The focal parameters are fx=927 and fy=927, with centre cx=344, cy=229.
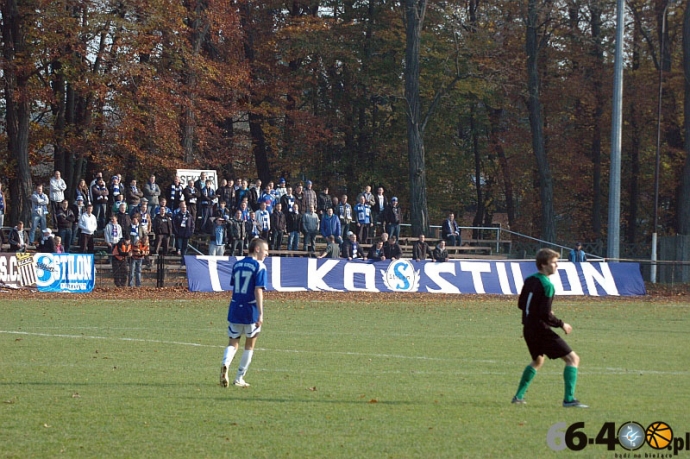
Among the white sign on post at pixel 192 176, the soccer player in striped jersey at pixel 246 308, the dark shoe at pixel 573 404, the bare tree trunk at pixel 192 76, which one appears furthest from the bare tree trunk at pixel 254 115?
the dark shoe at pixel 573 404

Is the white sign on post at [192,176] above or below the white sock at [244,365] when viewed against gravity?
above

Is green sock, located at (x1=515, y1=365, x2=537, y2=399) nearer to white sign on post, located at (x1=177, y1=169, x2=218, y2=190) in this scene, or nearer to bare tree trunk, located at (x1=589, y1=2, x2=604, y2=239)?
white sign on post, located at (x1=177, y1=169, x2=218, y2=190)

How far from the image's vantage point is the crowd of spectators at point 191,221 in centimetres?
3075

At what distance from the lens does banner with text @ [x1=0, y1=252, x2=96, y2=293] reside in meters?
28.0

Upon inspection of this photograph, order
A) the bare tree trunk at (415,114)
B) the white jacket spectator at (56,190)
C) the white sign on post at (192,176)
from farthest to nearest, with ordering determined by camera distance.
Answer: the bare tree trunk at (415,114) < the white sign on post at (192,176) < the white jacket spectator at (56,190)

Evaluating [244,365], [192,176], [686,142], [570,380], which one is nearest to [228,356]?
[244,365]

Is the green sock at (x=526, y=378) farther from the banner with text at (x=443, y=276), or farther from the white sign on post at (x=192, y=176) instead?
the white sign on post at (x=192, y=176)

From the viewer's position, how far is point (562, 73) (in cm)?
5044

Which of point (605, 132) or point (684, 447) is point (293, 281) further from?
point (605, 132)

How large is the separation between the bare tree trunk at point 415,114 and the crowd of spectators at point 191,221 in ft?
15.3

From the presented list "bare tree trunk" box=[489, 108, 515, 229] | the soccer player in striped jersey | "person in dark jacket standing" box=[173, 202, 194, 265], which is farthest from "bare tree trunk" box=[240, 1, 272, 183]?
the soccer player in striped jersey

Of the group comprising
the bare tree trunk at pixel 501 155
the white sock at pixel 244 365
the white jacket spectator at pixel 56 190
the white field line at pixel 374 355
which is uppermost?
the bare tree trunk at pixel 501 155

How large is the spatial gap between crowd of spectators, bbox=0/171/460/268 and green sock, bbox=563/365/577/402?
21.7m

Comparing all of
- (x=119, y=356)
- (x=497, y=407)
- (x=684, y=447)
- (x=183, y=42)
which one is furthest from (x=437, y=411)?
(x=183, y=42)
